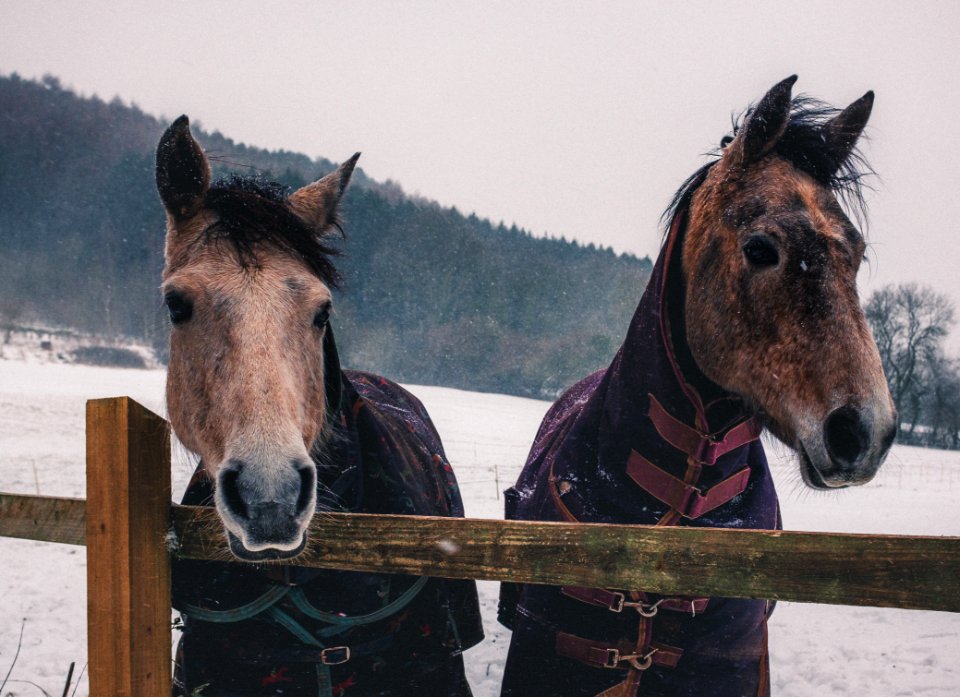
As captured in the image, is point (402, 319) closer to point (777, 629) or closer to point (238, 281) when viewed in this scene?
point (777, 629)

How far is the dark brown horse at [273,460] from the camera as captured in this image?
160cm

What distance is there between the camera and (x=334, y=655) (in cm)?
205

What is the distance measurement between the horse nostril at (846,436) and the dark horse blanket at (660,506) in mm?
371

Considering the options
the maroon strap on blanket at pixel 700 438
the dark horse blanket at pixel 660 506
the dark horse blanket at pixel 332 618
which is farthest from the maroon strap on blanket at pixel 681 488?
the dark horse blanket at pixel 332 618

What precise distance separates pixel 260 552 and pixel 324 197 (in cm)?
153

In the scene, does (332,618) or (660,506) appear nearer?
(332,618)

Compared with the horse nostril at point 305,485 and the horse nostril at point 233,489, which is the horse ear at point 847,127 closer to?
the horse nostril at point 305,485

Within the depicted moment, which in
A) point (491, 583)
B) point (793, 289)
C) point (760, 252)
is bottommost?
point (491, 583)

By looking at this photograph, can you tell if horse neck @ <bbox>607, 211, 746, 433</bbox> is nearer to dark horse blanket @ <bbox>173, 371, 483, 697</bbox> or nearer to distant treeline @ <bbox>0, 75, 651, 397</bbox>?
dark horse blanket @ <bbox>173, 371, 483, 697</bbox>

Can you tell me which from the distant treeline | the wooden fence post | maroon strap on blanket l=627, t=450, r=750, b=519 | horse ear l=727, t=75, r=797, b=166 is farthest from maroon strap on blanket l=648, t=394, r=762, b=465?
the distant treeline

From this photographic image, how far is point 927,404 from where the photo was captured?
880 inches

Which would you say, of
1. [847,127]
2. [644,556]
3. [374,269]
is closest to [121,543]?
[644,556]

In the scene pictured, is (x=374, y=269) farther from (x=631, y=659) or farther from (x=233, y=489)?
(x=233, y=489)

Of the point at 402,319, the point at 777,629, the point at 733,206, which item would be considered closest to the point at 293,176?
the point at 402,319
